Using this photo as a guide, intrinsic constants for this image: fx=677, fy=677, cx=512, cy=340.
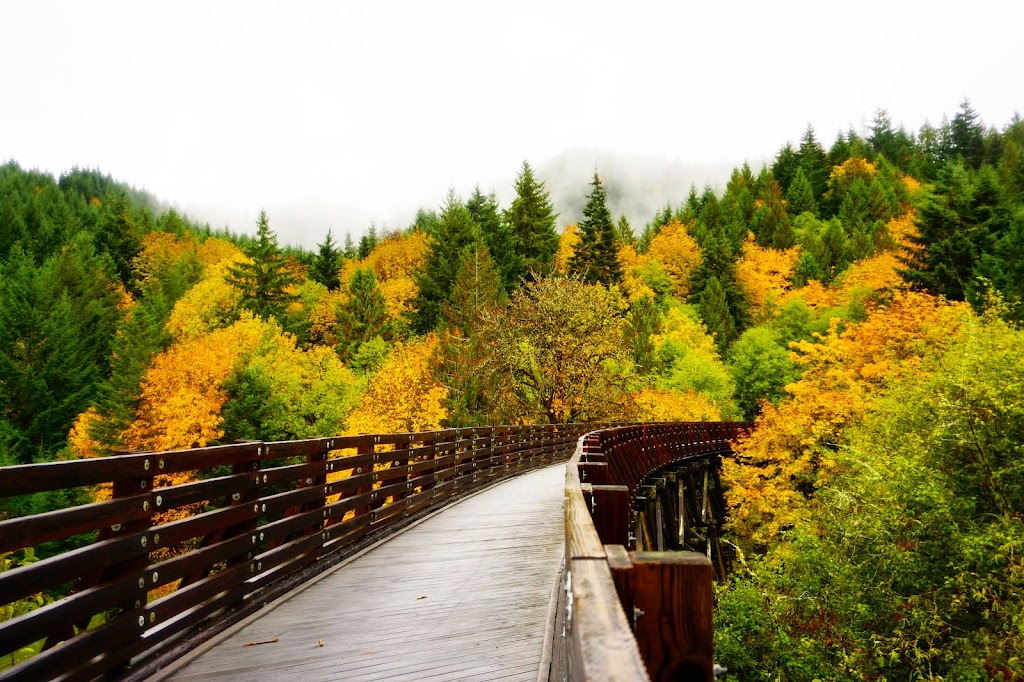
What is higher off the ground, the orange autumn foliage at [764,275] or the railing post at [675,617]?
the orange autumn foliage at [764,275]

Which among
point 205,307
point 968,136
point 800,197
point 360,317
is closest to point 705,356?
point 360,317

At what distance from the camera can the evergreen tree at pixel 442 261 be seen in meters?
53.8

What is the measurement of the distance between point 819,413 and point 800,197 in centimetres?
7293

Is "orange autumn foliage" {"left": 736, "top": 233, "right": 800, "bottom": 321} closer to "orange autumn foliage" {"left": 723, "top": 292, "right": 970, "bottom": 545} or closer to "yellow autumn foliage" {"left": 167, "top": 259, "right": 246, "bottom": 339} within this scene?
"orange autumn foliage" {"left": 723, "top": 292, "right": 970, "bottom": 545}

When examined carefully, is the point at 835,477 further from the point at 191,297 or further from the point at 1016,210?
the point at 191,297

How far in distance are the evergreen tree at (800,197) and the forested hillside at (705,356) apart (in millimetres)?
295

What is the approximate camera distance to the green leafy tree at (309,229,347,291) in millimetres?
65438

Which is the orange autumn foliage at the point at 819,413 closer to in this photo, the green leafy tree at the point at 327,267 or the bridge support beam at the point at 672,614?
the bridge support beam at the point at 672,614

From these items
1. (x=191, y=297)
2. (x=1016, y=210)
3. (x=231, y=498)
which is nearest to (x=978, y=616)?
(x=231, y=498)

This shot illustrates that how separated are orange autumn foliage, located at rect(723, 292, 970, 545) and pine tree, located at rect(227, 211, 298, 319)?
1506 inches

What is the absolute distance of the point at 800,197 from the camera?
302 ft

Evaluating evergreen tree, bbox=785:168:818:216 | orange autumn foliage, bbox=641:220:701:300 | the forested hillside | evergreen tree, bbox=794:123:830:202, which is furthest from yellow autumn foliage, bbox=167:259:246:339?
evergreen tree, bbox=794:123:830:202

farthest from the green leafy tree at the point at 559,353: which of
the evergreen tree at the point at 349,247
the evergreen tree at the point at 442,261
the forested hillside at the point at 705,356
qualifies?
the evergreen tree at the point at 349,247

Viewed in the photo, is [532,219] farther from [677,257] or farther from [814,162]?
[814,162]
